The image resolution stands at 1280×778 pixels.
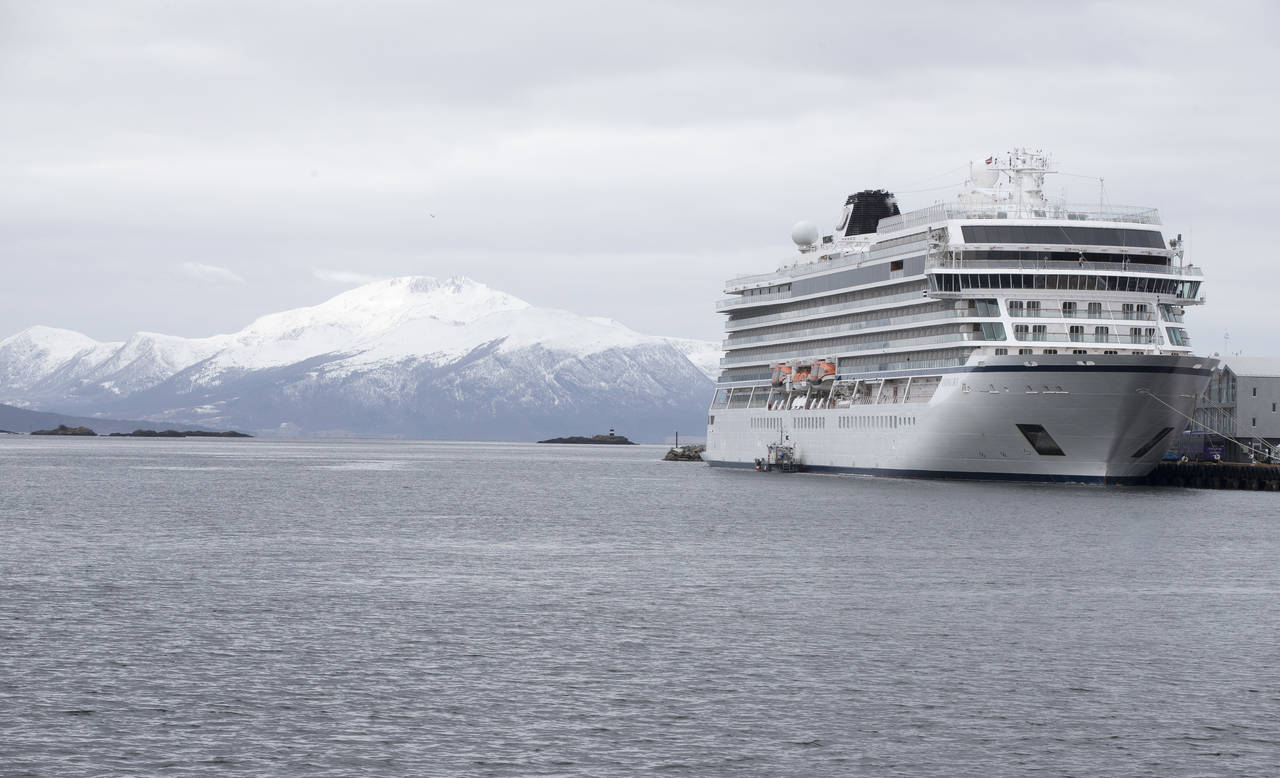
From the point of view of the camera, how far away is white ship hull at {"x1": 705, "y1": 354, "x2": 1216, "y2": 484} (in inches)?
3435

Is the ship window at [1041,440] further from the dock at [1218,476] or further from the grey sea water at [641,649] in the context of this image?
the grey sea water at [641,649]

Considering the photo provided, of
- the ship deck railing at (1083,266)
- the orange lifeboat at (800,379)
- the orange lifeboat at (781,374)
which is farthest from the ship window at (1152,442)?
the orange lifeboat at (781,374)

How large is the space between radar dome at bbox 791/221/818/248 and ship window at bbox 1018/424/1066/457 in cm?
4200

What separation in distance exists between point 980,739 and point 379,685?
1134cm

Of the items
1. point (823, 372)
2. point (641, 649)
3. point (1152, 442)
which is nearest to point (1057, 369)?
point (1152, 442)

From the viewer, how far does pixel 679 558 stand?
5397 cm

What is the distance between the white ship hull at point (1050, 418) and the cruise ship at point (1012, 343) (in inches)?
3.5

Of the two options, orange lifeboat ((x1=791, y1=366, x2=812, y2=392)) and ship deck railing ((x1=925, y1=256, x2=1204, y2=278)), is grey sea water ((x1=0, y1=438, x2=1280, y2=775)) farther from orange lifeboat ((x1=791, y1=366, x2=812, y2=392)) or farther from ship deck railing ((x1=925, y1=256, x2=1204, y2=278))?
orange lifeboat ((x1=791, y1=366, x2=812, y2=392))

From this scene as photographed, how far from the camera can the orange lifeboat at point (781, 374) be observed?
121 metres

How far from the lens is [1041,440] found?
3588 inches

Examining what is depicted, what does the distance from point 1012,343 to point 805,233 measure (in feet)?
134

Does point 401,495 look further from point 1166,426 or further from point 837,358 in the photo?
point 1166,426

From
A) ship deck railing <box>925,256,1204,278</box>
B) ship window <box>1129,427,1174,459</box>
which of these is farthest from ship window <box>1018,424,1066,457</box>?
ship deck railing <box>925,256,1204,278</box>

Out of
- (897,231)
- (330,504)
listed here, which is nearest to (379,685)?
(330,504)
